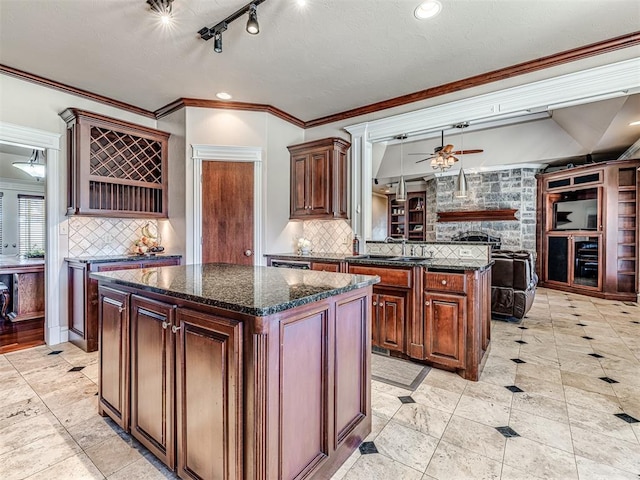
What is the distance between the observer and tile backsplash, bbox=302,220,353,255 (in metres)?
4.25

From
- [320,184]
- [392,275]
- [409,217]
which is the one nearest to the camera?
[392,275]

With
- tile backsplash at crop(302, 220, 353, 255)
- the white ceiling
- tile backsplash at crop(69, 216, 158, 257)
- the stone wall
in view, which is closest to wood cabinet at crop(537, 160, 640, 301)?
the stone wall

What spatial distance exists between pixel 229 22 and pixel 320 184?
2.07m

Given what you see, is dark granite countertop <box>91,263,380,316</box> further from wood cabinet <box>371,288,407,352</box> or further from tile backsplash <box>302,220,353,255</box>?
tile backsplash <box>302,220,353,255</box>

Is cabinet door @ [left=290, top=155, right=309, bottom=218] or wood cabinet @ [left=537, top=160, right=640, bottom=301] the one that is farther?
wood cabinet @ [left=537, top=160, right=640, bottom=301]

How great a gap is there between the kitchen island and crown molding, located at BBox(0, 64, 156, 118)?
2782mm

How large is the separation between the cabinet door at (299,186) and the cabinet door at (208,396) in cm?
298

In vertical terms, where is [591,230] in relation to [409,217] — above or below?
below

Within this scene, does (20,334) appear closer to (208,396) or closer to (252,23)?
(208,396)

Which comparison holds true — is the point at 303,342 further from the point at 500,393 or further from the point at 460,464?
the point at 500,393

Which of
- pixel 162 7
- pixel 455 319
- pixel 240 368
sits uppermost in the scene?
pixel 162 7

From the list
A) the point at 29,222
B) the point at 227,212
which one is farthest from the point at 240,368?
the point at 29,222

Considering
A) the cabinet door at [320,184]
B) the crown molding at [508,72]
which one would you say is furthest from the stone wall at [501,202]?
the cabinet door at [320,184]

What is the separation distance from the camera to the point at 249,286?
157 centimetres
